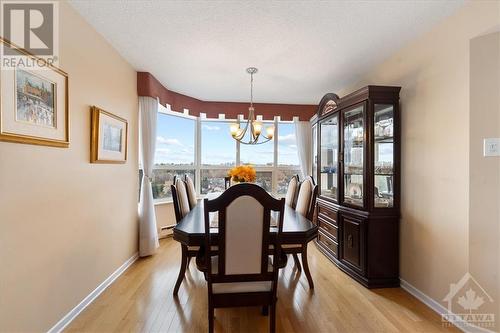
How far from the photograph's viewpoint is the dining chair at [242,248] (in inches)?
57.6

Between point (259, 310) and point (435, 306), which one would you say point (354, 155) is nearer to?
point (435, 306)

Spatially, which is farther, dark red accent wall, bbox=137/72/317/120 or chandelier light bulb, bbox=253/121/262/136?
dark red accent wall, bbox=137/72/317/120

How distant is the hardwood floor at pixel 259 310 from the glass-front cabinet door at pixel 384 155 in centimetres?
94

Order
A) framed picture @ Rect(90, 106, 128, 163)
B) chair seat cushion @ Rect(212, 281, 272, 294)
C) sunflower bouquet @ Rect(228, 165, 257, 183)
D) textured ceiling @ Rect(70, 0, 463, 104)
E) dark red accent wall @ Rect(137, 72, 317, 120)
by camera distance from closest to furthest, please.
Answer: chair seat cushion @ Rect(212, 281, 272, 294)
textured ceiling @ Rect(70, 0, 463, 104)
framed picture @ Rect(90, 106, 128, 163)
sunflower bouquet @ Rect(228, 165, 257, 183)
dark red accent wall @ Rect(137, 72, 317, 120)

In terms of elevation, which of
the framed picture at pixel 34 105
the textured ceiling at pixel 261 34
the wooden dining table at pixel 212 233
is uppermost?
the textured ceiling at pixel 261 34

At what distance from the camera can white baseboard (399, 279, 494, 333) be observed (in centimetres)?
174

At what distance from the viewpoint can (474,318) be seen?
1.75m

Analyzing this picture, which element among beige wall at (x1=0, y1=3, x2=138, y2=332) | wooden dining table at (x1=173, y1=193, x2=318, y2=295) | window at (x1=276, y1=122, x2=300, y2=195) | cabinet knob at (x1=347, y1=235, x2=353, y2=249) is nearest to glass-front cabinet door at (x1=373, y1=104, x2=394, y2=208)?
cabinet knob at (x1=347, y1=235, x2=353, y2=249)

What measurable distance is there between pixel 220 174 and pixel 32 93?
3202 mm

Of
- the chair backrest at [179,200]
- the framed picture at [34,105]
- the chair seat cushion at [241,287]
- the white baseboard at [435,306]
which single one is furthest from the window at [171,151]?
the white baseboard at [435,306]

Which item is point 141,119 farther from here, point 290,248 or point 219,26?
point 290,248

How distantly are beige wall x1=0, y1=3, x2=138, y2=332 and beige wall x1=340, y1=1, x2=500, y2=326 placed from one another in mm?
3046

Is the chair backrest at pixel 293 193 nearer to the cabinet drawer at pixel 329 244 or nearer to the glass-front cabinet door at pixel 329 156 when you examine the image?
the glass-front cabinet door at pixel 329 156

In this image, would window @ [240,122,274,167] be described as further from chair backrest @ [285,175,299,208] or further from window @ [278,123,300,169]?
chair backrest @ [285,175,299,208]
